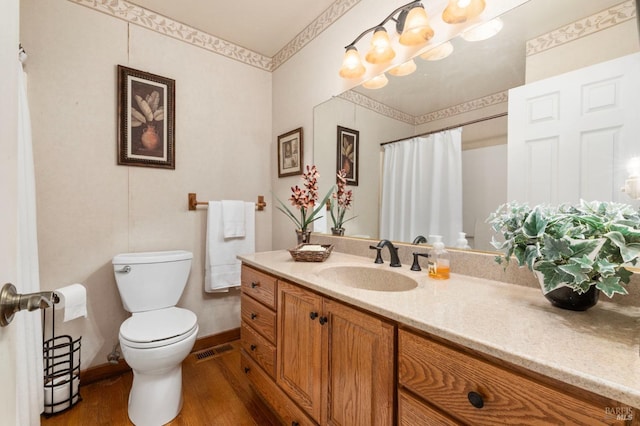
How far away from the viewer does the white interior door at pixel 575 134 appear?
764mm

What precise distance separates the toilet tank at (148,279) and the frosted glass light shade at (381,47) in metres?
1.66

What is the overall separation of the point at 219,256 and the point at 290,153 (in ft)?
3.17

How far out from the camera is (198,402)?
1.46 meters

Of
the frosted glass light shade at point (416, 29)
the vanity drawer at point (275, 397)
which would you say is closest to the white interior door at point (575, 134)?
the frosted glass light shade at point (416, 29)

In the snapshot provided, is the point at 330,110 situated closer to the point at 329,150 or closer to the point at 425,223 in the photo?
the point at 329,150

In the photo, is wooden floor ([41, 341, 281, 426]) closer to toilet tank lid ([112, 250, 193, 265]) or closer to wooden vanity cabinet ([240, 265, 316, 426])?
wooden vanity cabinet ([240, 265, 316, 426])

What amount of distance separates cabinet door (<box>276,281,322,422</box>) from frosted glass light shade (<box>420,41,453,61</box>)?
3.92 feet

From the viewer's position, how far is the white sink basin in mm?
1131

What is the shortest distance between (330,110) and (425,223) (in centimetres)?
100

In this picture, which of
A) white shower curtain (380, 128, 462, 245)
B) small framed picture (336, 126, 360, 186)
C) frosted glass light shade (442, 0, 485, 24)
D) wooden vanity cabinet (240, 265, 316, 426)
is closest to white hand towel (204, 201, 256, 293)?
wooden vanity cabinet (240, 265, 316, 426)

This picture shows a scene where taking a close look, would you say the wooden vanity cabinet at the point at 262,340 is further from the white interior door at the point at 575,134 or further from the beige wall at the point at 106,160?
the white interior door at the point at 575,134

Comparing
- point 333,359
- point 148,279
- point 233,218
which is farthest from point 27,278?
point 333,359

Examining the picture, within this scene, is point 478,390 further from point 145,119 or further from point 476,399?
point 145,119

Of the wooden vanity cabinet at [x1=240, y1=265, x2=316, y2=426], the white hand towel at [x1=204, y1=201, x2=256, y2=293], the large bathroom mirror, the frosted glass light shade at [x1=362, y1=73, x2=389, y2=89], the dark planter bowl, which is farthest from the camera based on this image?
the white hand towel at [x1=204, y1=201, x2=256, y2=293]
